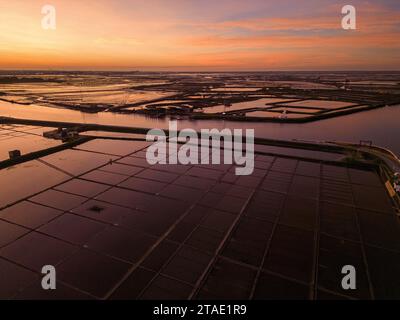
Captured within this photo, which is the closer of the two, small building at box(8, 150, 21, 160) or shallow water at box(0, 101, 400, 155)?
small building at box(8, 150, 21, 160)

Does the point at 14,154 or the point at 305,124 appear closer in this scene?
the point at 14,154

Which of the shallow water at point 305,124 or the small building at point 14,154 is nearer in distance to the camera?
the small building at point 14,154

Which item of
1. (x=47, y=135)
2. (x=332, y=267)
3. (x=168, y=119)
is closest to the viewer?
(x=332, y=267)

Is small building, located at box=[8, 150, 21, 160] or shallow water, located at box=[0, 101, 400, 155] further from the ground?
shallow water, located at box=[0, 101, 400, 155]

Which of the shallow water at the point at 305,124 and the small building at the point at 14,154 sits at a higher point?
the shallow water at the point at 305,124

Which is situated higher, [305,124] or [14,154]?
[305,124]
